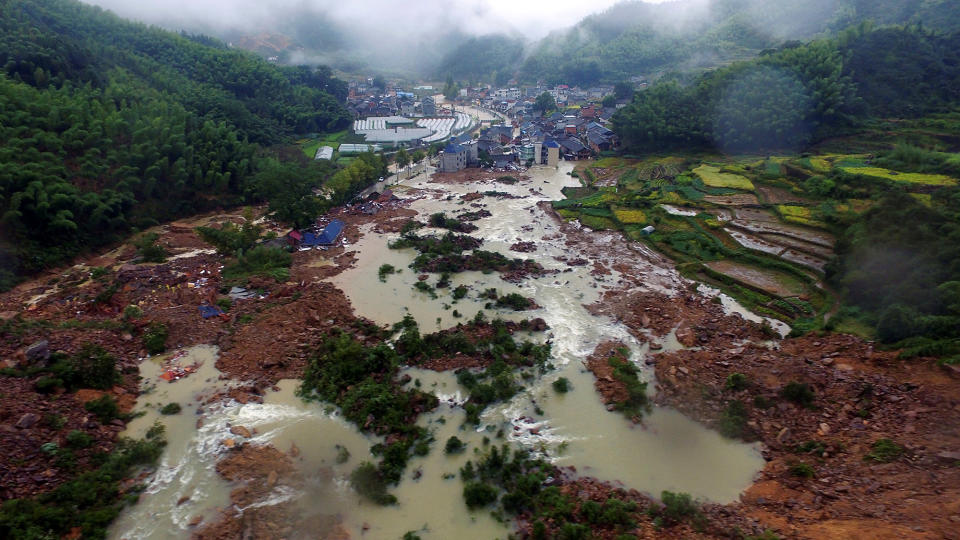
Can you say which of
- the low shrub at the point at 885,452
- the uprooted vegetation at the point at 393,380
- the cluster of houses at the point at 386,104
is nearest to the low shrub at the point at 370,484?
the uprooted vegetation at the point at 393,380

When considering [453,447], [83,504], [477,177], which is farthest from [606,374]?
[477,177]

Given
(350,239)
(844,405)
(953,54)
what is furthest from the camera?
(953,54)

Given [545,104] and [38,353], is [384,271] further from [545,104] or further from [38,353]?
[545,104]

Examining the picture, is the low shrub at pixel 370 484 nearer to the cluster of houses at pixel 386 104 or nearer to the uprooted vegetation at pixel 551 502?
the uprooted vegetation at pixel 551 502

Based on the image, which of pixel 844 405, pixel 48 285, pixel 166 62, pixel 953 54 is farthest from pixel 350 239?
pixel 953 54

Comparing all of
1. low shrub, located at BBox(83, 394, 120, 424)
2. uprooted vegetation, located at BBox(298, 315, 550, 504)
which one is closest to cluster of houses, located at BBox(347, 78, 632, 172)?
uprooted vegetation, located at BBox(298, 315, 550, 504)

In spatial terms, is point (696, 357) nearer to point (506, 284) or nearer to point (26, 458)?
point (506, 284)

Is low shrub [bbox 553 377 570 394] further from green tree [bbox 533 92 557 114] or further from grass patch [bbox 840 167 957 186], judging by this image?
green tree [bbox 533 92 557 114]
